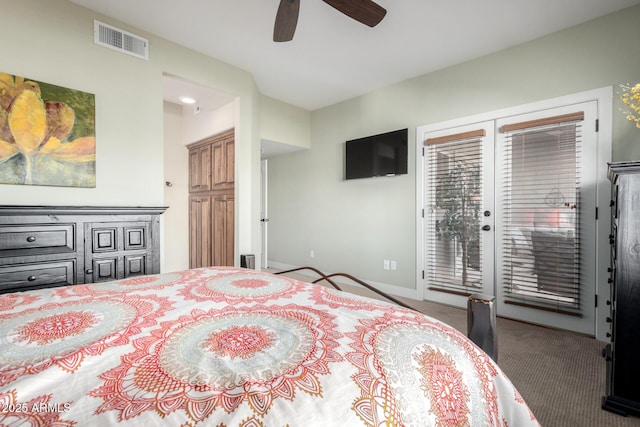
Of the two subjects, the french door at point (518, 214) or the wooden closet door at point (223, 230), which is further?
the wooden closet door at point (223, 230)

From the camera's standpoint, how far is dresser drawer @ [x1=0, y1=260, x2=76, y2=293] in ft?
6.21

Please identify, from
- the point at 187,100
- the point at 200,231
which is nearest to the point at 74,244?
the point at 200,231

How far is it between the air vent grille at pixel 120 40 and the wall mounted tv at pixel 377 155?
2544mm

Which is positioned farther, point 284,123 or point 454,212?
point 284,123

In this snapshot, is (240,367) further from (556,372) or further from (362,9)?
(556,372)

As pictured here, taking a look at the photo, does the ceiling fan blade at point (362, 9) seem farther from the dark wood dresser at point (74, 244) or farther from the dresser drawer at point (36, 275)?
the dresser drawer at point (36, 275)

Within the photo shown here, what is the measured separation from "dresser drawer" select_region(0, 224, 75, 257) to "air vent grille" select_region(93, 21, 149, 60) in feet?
5.02

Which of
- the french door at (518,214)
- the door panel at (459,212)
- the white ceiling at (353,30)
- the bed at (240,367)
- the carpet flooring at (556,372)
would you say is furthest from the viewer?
the door panel at (459,212)

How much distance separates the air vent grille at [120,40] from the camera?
239 centimetres

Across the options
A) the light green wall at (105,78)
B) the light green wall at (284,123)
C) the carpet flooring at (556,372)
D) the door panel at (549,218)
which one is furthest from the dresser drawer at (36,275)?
the door panel at (549,218)

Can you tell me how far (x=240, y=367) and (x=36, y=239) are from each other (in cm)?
223

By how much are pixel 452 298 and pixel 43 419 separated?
346 centimetres

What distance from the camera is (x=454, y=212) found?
10.7ft

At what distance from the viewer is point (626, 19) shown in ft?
7.64
